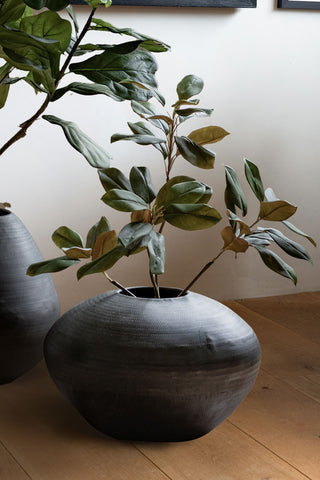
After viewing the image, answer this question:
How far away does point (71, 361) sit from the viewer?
141 centimetres

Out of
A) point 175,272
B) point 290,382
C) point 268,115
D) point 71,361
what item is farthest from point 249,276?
point 71,361

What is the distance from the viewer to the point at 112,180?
4.81ft

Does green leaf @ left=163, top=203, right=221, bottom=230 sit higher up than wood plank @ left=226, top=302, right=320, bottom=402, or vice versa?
green leaf @ left=163, top=203, right=221, bottom=230

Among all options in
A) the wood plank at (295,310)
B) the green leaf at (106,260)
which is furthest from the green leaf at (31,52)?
the wood plank at (295,310)

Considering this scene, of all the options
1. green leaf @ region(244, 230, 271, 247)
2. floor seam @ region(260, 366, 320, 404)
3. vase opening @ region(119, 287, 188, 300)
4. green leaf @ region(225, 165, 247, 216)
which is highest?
green leaf @ region(225, 165, 247, 216)

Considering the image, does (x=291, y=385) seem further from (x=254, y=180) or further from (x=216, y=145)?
(x=216, y=145)

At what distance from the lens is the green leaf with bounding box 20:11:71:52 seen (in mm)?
1247

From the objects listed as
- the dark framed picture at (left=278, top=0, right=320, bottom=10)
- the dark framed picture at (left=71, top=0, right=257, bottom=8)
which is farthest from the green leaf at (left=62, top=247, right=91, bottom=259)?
the dark framed picture at (left=278, top=0, right=320, bottom=10)

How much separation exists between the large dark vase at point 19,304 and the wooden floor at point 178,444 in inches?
3.7

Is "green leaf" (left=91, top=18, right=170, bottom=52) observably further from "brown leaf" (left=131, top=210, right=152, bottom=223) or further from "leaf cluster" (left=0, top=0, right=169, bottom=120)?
"brown leaf" (left=131, top=210, right=152, bottom=223)

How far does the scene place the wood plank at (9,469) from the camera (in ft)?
4.32

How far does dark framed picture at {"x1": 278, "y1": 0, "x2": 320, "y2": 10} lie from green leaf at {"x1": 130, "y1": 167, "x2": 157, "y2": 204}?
117 centimetres

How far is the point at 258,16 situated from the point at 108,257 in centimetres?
130

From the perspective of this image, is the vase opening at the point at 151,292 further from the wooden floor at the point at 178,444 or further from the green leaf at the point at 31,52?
the green leaf at the point at 31,52
